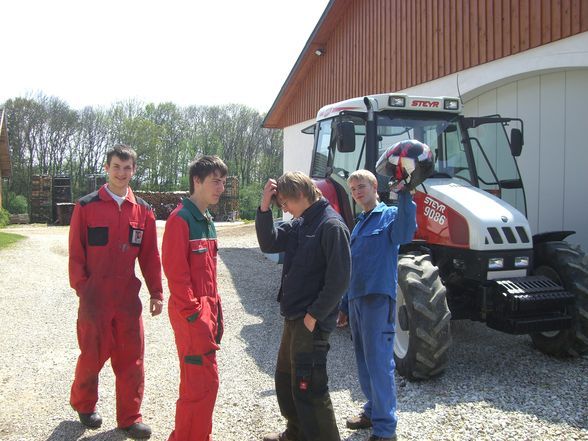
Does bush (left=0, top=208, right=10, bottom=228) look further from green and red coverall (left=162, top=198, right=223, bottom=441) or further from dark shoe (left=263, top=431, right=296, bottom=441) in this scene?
green and red coverall (left=162, top=198, right=223, bottom=441)

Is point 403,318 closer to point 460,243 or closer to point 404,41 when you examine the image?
point 460,243

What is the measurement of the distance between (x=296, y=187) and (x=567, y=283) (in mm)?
3351

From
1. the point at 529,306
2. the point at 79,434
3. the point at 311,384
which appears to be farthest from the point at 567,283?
the point at 79,434

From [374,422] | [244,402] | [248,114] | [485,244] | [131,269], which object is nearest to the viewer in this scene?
[374,422]

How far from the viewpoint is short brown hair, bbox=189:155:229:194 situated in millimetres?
3205

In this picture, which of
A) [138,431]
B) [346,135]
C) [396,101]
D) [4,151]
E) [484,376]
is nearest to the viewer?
[138,431]

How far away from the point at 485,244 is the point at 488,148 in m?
1.77

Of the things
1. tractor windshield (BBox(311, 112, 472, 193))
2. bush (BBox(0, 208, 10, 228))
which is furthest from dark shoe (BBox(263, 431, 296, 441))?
bush (BBox(0, 208, 10, 228))

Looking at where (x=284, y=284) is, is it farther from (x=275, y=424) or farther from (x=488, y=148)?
(x=488, y=148)

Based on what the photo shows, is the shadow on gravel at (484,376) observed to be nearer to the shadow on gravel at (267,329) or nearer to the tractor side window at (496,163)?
the shadow on gravel at (267,329)

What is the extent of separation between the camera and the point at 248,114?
1961 inches

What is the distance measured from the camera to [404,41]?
37.4 feet

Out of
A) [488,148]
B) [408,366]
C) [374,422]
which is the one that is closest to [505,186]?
[488,148]

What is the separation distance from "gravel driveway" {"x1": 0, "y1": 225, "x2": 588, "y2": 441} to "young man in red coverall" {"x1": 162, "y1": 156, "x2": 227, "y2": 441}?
2.53 feet
